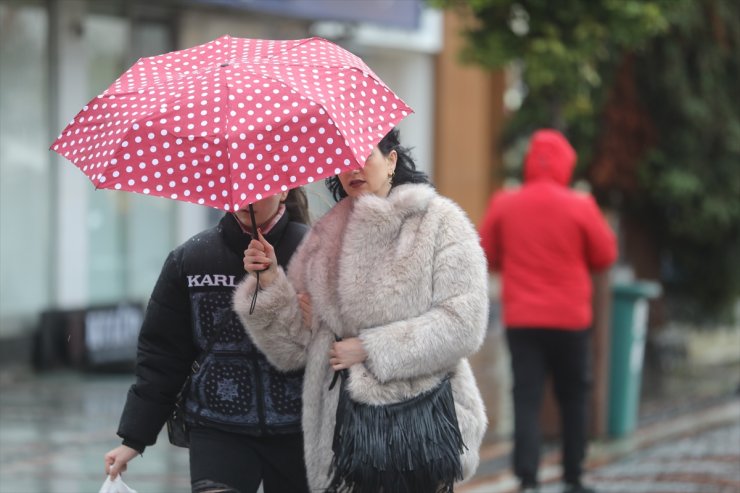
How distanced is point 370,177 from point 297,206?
499mm

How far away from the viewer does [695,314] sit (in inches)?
582

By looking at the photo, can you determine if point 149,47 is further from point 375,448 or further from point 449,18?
point 375,448

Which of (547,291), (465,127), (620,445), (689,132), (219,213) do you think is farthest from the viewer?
(465,127)

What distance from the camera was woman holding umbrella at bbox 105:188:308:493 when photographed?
401 centimetres

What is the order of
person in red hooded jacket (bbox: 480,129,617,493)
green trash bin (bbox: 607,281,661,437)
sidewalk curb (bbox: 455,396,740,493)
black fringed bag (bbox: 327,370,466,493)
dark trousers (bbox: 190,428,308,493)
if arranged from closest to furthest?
black fringed bag (bbox: 327,370,466,493)
dark trousers (bbox: 190,428,308,493)
person in red hooded jacket (bbox: 480,129,617,493)
sidewalk curb (bbox: 455,396,740,493)
green trash bin (bbox: 607,281,661,437)

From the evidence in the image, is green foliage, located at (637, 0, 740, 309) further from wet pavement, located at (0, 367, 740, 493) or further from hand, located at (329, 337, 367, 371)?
hand, located at (329, 337, 367, 371)

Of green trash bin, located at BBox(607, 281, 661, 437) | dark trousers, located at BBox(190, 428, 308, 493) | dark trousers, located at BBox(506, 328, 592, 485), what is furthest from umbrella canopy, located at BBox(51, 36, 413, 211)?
green trash bin, located at BBox(607, 281, 661, 437)

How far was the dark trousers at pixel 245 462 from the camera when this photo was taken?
398 centimetres

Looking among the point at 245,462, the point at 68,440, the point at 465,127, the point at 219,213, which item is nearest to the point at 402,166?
the point at 245,462

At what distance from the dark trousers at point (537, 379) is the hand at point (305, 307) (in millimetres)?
3249

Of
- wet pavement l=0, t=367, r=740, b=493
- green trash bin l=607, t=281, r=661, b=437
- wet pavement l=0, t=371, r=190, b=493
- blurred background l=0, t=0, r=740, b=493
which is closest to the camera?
wet pavement l=0, t=371, r=190, b=493

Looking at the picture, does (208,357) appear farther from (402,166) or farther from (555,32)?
(555,32)

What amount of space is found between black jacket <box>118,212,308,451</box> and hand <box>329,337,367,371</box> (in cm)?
27

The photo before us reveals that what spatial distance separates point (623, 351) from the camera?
9.68 metres
